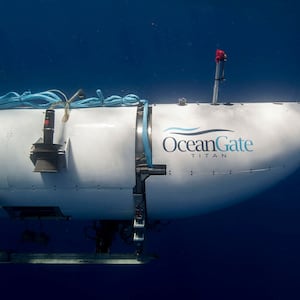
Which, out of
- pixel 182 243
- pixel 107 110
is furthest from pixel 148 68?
pixel 182 243

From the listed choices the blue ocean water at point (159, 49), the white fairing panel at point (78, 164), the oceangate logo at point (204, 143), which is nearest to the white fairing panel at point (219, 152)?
the oceangate logo at point (204, 143)

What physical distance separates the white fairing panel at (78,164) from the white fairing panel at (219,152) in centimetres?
18

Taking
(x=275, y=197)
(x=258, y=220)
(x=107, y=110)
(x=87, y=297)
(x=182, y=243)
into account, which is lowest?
(x=87, y=297)

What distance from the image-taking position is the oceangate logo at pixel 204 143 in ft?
6.37

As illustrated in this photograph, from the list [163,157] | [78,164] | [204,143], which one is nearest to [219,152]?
[204,143]

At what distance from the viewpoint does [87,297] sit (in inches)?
155

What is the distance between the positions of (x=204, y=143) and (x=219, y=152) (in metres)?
0.10

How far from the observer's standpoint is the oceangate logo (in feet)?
6.37

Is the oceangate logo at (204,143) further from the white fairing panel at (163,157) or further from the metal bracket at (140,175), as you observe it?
the metal bracket at (140,175)

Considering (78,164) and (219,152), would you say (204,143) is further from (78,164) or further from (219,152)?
(78,164)

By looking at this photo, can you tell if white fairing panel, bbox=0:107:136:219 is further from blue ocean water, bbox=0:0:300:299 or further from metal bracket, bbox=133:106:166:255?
blue ocean water, bbox=0:0:300:299

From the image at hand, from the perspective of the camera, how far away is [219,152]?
6.37 feet

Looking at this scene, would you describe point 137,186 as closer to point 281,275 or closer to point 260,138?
point 260,138

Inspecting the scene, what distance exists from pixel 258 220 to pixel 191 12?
2.35 m
